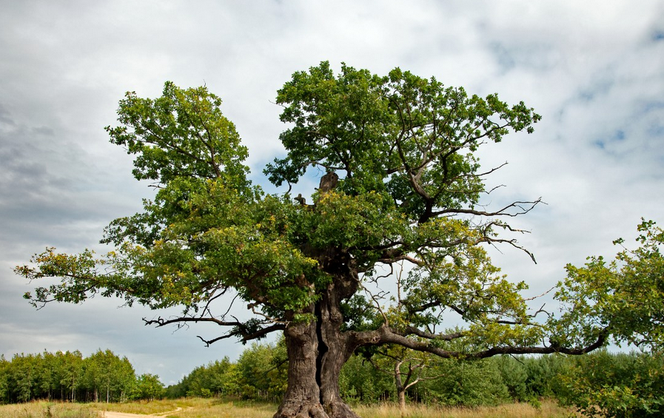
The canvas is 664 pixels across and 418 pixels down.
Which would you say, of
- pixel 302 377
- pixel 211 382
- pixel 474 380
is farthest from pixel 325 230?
pixel 211 382

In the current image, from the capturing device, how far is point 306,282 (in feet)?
52.3

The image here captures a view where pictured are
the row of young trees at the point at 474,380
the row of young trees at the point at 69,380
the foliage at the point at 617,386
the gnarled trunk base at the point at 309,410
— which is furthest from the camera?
the row of young trees at the point at 69,380

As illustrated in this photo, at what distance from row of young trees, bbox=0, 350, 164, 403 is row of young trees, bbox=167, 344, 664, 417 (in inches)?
326

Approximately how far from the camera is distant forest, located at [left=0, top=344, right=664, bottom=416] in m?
13.0

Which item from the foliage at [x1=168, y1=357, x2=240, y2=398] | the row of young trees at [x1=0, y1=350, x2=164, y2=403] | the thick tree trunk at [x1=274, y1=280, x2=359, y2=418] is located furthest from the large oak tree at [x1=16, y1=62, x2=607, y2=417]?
the row of young trees at [x1=0, y1=350, x2=164, y2=403]

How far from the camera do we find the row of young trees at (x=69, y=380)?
57.4 metres

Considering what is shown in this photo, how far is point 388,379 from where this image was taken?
3719cm

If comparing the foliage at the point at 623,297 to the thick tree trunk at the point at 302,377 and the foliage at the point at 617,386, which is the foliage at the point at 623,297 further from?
the thick tree trunk at the point at 302,377

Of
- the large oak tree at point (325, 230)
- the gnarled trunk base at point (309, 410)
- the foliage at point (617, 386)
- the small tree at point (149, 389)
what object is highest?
the large oak tree at point (325, 230)

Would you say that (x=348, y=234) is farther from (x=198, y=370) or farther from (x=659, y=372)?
(x=198, y=370)

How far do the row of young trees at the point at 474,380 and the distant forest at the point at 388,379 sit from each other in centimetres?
4

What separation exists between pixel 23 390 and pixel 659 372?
68.4 metres

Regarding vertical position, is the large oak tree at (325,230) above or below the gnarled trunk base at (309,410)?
above

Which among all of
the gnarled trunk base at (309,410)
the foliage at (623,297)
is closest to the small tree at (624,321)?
the foliage at (623,297)
